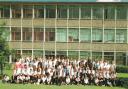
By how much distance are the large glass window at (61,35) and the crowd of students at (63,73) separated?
25.9m

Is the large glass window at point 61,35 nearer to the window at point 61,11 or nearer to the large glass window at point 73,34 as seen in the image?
the large glass window at point 73,34

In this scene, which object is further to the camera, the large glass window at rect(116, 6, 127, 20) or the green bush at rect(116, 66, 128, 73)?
the large glass window at rect(116, 6, 127, 20)

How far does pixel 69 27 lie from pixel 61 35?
4.26ft

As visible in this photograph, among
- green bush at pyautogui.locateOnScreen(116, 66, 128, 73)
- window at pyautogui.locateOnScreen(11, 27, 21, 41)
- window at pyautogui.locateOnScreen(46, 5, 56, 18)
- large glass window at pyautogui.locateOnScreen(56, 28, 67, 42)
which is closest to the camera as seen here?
green bush at pyautogui.locateOnScreen(116, 66, 128, 73)

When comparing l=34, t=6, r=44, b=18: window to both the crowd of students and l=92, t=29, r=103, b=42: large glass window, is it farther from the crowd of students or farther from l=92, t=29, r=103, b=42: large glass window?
the crowd of students

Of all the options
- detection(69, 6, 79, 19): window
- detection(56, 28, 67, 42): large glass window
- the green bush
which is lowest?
the green bush

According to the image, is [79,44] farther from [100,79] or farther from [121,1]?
[100,79]

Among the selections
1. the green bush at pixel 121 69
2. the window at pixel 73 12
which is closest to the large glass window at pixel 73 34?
the window at pixel 73 12

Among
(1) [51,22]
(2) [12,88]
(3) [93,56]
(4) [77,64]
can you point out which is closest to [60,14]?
(1) [51,22]

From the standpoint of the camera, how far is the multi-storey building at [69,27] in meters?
68.7

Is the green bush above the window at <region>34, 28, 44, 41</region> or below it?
below

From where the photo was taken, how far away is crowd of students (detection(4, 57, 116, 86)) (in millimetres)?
42969

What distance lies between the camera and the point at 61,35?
6938 cm

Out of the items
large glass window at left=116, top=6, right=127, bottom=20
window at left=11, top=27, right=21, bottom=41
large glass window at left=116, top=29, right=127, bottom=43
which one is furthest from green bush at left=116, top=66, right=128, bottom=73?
window at left=11, top=27, right=21, bottom=41
